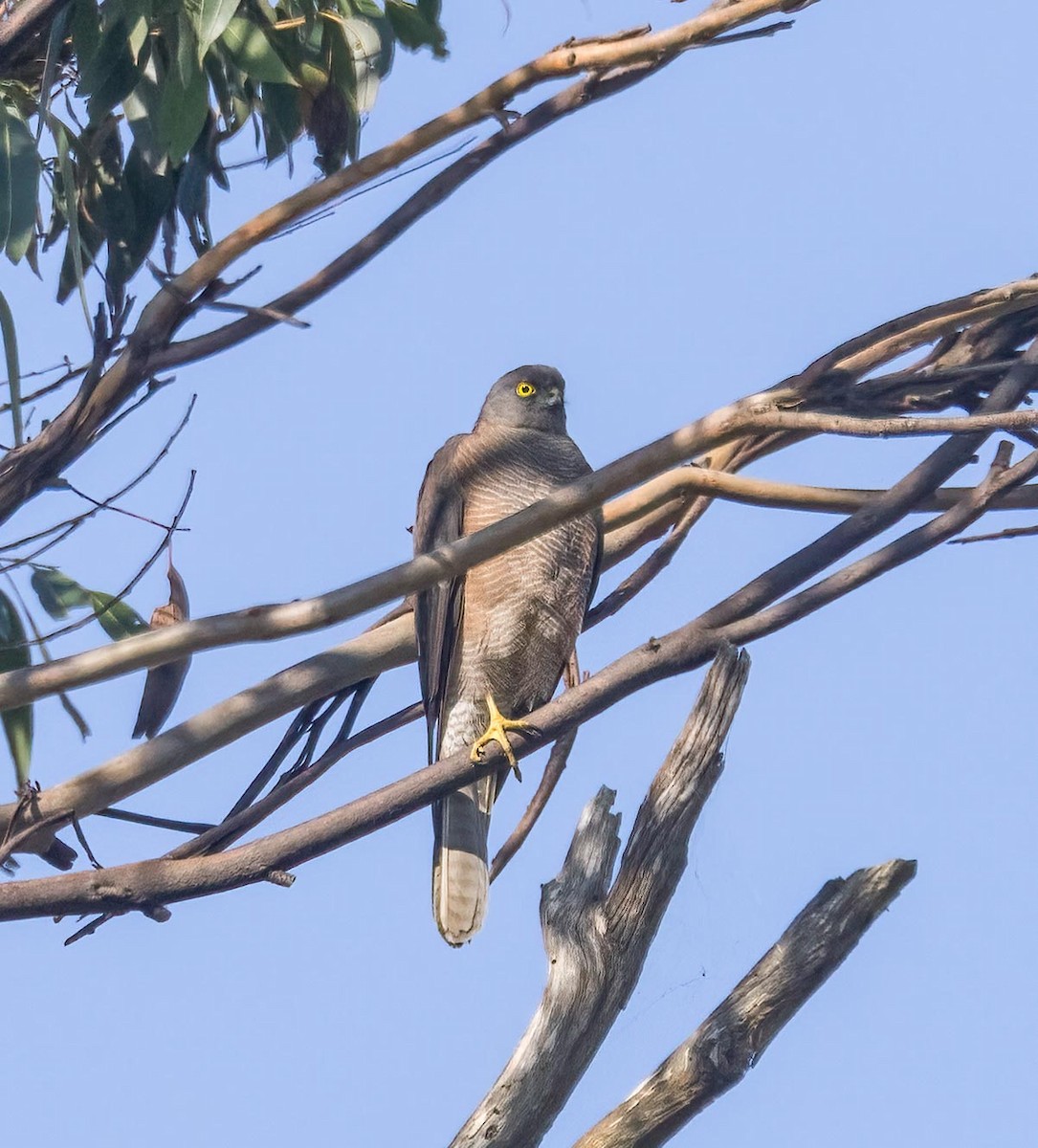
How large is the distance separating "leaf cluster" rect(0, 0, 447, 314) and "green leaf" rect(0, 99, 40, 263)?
17mm

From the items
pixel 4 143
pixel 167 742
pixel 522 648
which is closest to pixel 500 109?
pixel 4 143

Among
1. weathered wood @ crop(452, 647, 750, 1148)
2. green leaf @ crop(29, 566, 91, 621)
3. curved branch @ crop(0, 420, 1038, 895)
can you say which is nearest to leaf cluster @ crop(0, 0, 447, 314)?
green leaf @ crop(29, 566, 91, 621)

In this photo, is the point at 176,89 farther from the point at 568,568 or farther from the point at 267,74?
the point at 568,568

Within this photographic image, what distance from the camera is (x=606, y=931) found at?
110 inches

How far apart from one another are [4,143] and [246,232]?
67 centimetres

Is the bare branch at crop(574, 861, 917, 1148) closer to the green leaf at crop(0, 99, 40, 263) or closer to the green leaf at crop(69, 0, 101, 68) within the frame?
the green leaf at crop(0, 99, 40, 263)

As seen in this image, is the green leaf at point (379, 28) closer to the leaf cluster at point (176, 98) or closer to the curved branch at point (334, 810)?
the leaf cluster at point (176, 98)

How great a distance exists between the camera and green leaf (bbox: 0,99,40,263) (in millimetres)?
3184

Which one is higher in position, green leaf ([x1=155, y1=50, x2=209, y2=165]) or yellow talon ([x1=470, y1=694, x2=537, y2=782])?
green leaf ([x1=155, y1=50, x2=209, y2=165])

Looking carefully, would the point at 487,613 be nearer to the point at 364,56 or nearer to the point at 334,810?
the point at 364,56

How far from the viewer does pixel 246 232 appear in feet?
10.3

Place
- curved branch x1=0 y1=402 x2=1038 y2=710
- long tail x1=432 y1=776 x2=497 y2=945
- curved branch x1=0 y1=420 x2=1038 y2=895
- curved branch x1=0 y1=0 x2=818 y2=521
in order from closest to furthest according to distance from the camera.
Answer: curved branch x1=0 y1=402 x2=1038 y2=710, curved branch x1=0 y1=420 x2=1038 y2=895, curved branch x1=0 y1=0 x2=818 y2=521, long tail x1=432 y1=776 x2=497 y2=945

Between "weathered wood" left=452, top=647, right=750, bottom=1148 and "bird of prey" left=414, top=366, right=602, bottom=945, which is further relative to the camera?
"bird of prey" left=414, top=366, right=602, bottom=945

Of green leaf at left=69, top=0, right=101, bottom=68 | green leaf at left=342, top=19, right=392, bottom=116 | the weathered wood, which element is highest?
green leaf at left=69, top=0, right=101, bottom=68
